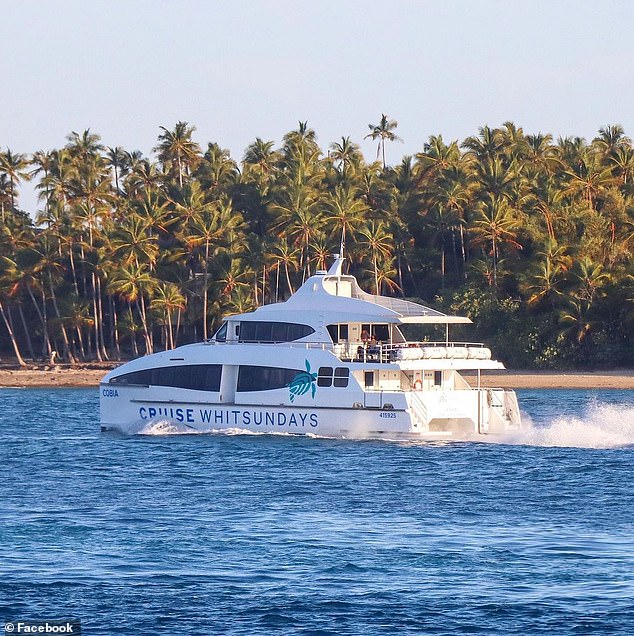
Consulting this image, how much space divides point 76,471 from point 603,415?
Result: 24.4 metres

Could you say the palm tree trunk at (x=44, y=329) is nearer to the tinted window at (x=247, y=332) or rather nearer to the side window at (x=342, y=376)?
the tinted window at (x=247, y=332)

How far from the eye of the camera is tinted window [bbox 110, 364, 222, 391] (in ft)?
145

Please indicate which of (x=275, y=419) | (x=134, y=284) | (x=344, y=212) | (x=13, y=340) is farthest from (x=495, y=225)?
(x=275, y=419)

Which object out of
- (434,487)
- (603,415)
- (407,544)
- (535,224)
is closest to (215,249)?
(535,224)

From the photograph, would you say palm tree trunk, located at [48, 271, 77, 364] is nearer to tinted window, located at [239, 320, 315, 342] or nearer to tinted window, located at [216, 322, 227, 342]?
tinted window, located at [216, 322, 227, 342]

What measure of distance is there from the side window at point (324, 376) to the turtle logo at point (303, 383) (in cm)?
14

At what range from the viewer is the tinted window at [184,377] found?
44156 millimetres

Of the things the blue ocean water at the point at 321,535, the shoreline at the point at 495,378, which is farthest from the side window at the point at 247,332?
the shoreline at the point at 495,378

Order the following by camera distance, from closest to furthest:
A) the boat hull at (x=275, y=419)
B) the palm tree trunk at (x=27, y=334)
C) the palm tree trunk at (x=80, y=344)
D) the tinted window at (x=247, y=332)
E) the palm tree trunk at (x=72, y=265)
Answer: the boat hull at (x=275, y=419) < the tinted window at (x=247, y=332) < the palm tree trunk at (x=80, y=344) < the palm tree trunk at (x=72, y=265) < the palm tree trunk at (x=27, y=334)

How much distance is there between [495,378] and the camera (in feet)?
265

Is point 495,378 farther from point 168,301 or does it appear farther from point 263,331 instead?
point 263,331

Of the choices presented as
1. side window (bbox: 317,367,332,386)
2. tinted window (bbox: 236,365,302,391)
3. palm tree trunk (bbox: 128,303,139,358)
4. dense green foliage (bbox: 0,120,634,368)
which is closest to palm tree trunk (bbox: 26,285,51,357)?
dense green foliage (bbox: 0,120,634,368)

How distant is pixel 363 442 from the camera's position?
137ft

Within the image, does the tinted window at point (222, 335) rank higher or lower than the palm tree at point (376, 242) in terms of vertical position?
lower
